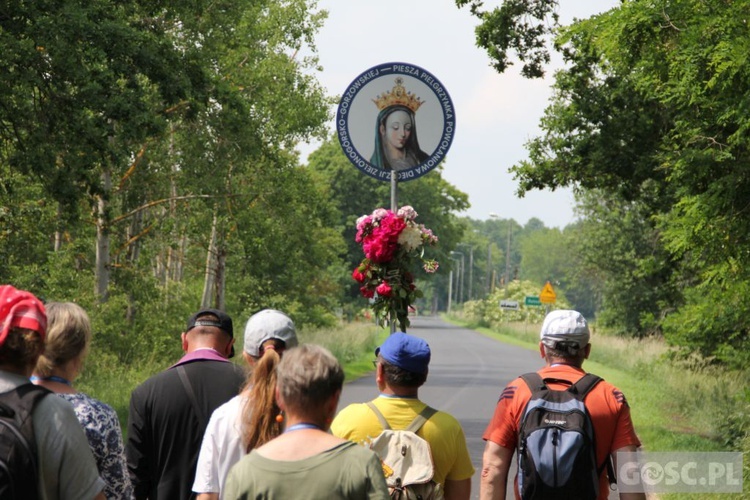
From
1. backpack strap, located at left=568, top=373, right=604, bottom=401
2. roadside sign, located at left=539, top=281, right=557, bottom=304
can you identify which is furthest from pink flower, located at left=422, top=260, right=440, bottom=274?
roadside sign, located at left=539, top=281, right=557, bottom=304

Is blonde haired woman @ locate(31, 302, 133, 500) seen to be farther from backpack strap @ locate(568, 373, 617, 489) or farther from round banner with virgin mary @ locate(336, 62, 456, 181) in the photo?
round banner with virgin mary @ locate(336, 62, 456, 181)

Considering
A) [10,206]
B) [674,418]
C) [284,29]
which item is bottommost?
[674,418]

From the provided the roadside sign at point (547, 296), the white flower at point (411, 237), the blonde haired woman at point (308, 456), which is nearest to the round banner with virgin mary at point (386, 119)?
the white flower at point (411, 237)

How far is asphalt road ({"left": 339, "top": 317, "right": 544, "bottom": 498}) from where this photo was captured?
65.3 feet

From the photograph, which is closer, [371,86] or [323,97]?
[371,86]

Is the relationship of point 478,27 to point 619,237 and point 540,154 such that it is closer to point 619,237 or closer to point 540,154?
point 540,154

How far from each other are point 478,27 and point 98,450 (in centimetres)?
1840

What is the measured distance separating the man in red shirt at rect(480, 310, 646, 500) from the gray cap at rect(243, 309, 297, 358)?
97cm

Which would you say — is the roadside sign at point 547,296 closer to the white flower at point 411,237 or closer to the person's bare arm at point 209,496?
the white flower at point 411,237

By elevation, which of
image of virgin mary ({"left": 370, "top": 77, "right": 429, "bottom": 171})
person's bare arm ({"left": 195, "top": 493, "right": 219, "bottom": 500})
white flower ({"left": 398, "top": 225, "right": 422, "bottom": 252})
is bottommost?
person's bare arm ({"left": 195, "top": 493, "right": 219, "bottom": 500})

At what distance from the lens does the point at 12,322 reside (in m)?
3.87

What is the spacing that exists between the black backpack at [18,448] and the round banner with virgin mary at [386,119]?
3.97 metres

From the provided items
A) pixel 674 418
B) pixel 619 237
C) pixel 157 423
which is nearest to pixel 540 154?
pixel 674 418

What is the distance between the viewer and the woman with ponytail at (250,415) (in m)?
4.72
